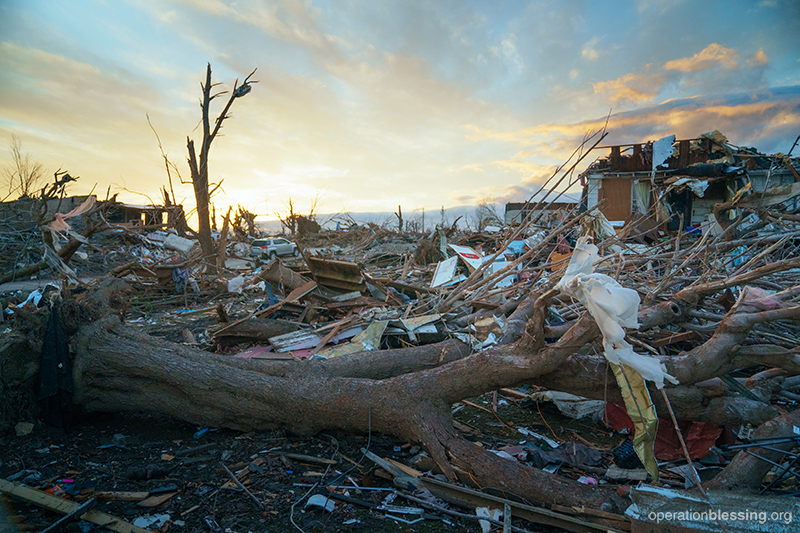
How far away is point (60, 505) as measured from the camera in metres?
2.69

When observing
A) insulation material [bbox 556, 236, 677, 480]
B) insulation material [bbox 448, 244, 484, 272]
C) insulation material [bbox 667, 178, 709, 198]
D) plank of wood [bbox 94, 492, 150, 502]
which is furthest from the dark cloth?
insulation material [bbox 667, 178, 709, 198]

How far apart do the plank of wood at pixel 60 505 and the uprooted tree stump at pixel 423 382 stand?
1106 mm

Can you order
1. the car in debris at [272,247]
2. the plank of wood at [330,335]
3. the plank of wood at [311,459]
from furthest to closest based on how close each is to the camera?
the car in debris at [272,247] < the plank of wood at [330,335] < the plank of wood at [311,459]

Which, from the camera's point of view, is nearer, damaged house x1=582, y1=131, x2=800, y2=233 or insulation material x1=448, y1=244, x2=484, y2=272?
insulation material x1=448, y1=244, x2=484, y2=272

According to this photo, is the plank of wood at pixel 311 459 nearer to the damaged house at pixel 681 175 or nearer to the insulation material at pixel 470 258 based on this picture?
the insulation material at pixel 470 258

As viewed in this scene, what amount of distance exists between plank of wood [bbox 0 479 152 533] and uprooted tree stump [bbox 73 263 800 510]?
3.63ft

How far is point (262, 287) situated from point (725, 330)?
10.6 m

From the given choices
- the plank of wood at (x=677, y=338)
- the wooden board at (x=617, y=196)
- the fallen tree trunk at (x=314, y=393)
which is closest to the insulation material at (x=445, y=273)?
the plank of wood at (x=677, y=338)

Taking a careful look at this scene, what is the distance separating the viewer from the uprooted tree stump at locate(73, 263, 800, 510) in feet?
9.34

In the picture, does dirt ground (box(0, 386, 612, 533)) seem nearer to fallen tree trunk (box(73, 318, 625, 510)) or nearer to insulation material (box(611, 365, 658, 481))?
fallen tree trunk (box(73, 318, 625, 510))

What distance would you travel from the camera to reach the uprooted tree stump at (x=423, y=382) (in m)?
2.85

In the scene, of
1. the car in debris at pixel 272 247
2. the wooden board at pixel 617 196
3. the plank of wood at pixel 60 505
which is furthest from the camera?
the car in debris at pixel 272 247

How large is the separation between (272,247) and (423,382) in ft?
60.5

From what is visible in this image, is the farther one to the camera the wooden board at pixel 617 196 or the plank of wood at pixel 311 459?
the wooden board at pixel 617 196
